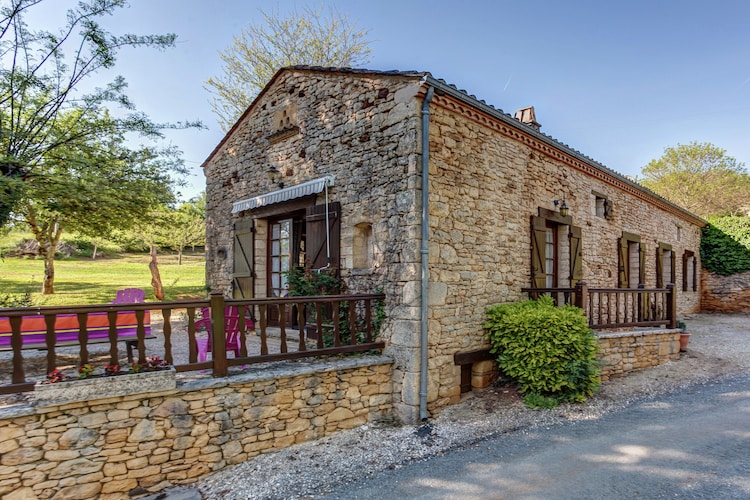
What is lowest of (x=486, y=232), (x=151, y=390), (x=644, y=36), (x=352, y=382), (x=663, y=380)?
(x=663, y=380)

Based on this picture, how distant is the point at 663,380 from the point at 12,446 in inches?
325

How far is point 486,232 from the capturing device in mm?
5930

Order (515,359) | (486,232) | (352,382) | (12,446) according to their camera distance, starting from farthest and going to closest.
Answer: (486,232) → (515,359) → (352,382) → (12,446)

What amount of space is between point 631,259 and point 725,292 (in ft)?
27.9

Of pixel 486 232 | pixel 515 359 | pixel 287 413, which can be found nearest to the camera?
pixel 287 413

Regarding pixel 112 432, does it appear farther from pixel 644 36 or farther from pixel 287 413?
pixel 644 36

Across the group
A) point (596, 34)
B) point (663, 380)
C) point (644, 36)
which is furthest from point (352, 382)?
point (644, 36)

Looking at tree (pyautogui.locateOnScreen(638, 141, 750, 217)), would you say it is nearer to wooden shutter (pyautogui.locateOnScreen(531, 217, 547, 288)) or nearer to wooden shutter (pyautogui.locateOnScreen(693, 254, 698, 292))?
wooden shutter (pyautogui.locateOnScreen(693, 254, 698, 292))

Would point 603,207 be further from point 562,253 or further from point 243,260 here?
point 243,260

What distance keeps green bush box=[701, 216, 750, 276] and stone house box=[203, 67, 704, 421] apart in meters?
10.7

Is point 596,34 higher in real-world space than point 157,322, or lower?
higher

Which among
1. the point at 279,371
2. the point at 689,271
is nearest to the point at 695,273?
the point at 689,271

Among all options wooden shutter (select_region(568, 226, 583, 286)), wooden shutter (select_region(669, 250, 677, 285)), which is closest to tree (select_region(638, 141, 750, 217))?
wooden shutter (select_region(669, 250, 677, 285))

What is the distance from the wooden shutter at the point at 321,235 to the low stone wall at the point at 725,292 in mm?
17415
